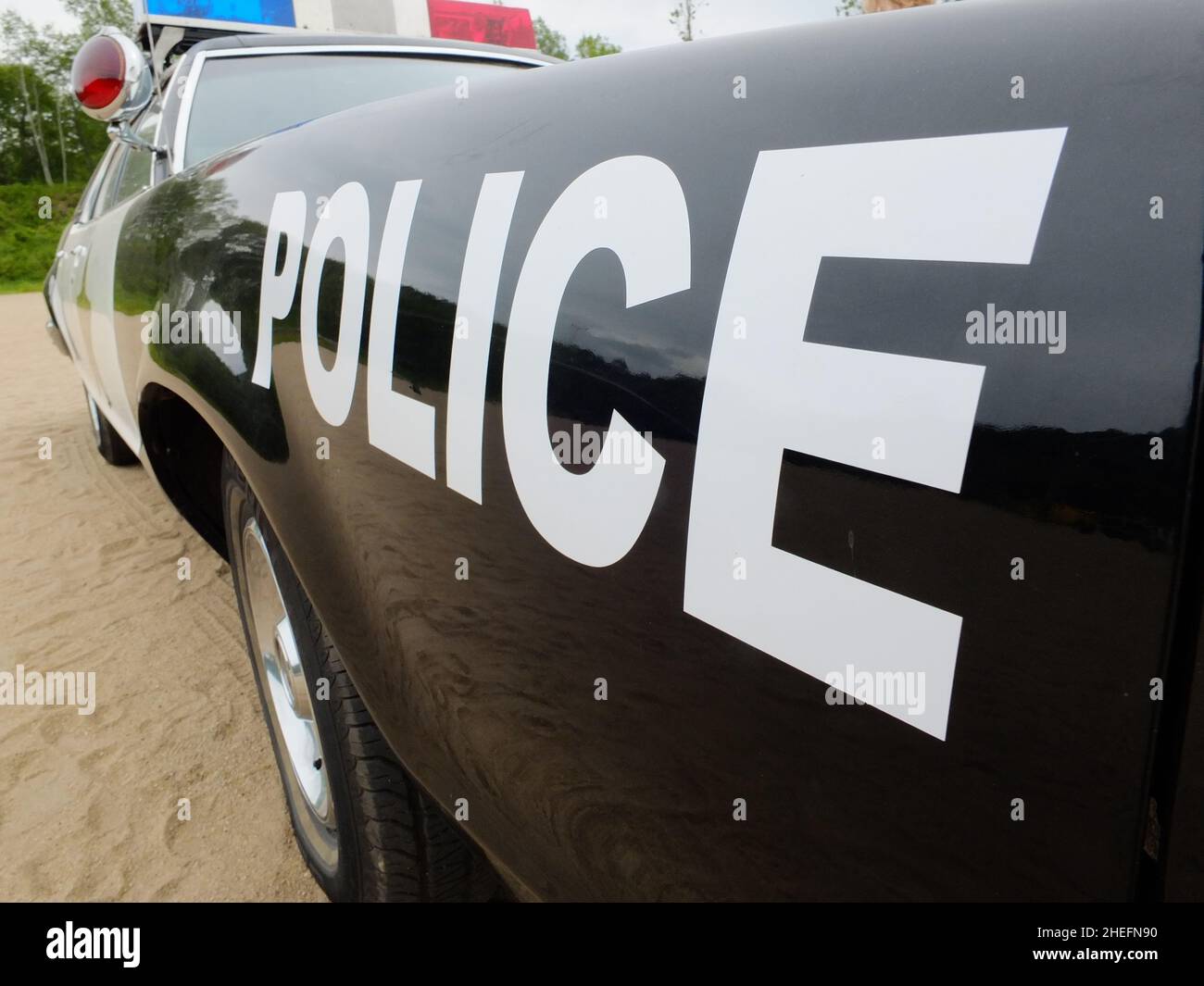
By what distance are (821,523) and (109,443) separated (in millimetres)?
4862

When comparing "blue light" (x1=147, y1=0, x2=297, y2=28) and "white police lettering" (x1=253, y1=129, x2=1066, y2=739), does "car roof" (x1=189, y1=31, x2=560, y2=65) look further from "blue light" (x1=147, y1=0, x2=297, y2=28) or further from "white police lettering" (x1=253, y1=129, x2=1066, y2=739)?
"white police lettering" (x1=253, y1=129, x2=1066, y2=739)

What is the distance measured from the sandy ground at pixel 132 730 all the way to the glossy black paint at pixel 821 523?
1.03m

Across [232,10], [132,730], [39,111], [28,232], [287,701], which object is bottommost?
[132,730]

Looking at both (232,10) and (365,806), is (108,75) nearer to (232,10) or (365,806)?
(232,10)

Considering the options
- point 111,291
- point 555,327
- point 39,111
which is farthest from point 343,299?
point 39,111

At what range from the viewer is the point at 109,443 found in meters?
4.65

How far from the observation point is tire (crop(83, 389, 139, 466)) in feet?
15.0

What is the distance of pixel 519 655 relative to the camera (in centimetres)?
91

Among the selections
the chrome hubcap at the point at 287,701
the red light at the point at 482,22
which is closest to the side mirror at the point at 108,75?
the chrome hubcap at the point at 287,701

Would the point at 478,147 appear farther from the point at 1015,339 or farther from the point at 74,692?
the point at 74,692

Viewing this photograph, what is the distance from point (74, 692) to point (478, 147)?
2.24 m

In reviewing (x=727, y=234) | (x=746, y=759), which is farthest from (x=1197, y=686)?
(x=727, y=234)

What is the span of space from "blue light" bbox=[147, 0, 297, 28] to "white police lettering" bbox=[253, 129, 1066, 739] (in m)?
3.01
